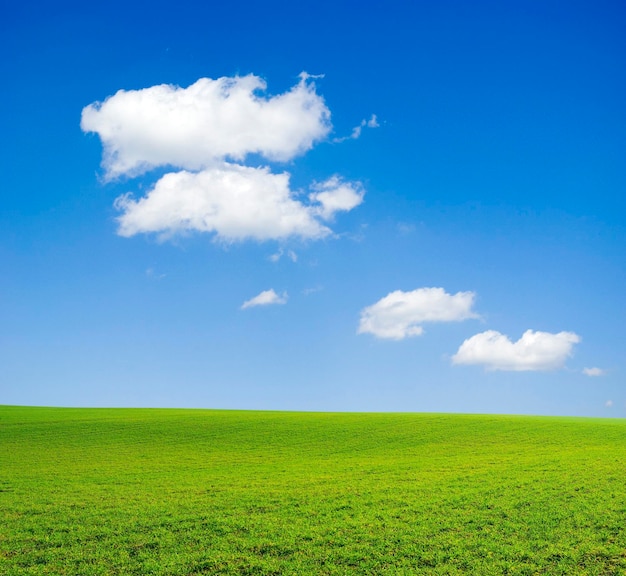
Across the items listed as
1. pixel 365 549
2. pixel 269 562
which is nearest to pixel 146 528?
pixel 269 562

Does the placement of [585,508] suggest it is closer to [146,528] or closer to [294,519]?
[294,519]

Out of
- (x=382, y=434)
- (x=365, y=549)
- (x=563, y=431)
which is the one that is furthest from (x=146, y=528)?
(x=563, y=431)

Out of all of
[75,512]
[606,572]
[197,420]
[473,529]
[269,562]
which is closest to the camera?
[606,572]

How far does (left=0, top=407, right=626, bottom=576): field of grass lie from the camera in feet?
50.4

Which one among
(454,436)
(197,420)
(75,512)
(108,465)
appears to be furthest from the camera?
(197,420)

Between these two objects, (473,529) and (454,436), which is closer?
(473,529)

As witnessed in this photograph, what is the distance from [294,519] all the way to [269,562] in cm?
403

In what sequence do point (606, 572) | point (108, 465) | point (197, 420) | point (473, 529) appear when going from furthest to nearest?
point (197, 420)
point (108, 465)
point (473, 529)
point (606, 572)

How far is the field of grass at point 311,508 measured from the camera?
1538 cm

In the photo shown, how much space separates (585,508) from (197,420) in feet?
146

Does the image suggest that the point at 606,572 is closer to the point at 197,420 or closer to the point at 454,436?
the point at 454,436

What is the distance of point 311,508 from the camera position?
2083 centimetres

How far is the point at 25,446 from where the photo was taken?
42.4m

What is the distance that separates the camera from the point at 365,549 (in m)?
16.2
